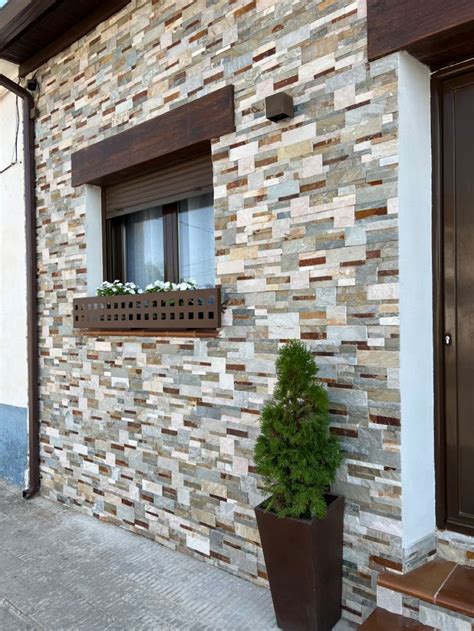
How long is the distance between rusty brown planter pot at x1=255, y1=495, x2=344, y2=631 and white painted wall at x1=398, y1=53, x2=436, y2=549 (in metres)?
0.35

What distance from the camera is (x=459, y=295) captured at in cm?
239

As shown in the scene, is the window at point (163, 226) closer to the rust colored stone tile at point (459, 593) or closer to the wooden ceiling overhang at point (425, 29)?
the wooden ceiling overhang at point (425, 29)

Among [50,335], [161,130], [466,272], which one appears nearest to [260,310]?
[466,272]

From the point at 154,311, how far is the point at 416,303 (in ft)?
5.63

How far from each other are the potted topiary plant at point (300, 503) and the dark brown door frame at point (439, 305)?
516 millimetres

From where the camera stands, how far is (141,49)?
11.4ft

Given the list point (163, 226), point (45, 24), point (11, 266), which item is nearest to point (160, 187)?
point (163, 226)

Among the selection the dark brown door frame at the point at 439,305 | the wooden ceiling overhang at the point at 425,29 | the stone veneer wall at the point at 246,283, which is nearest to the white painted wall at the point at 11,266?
the stone veneer wall at the point at 246,283

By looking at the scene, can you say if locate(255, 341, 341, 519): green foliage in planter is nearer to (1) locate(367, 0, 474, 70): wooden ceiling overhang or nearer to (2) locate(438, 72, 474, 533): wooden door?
(2) locate(438, 72, 474, 533): wooden door

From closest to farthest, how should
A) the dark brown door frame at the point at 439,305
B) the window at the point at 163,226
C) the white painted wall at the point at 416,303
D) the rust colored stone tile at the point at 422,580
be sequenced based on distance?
the rust colored stone tile at the point at 422,580 < the white painted wall at the point at 416,303 < the dark brown door frame at the point at 439,305 < the window at the point at 163,226

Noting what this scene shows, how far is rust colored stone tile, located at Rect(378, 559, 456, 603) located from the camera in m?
2.14

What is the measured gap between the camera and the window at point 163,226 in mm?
3475

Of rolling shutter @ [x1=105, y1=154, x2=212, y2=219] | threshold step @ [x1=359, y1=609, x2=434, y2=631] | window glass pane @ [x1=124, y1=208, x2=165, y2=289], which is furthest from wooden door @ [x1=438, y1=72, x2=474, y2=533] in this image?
window glass pane @ [x1=124, y1=208, x2=165, y2=289]

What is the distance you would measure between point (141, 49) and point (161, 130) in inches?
26.3
